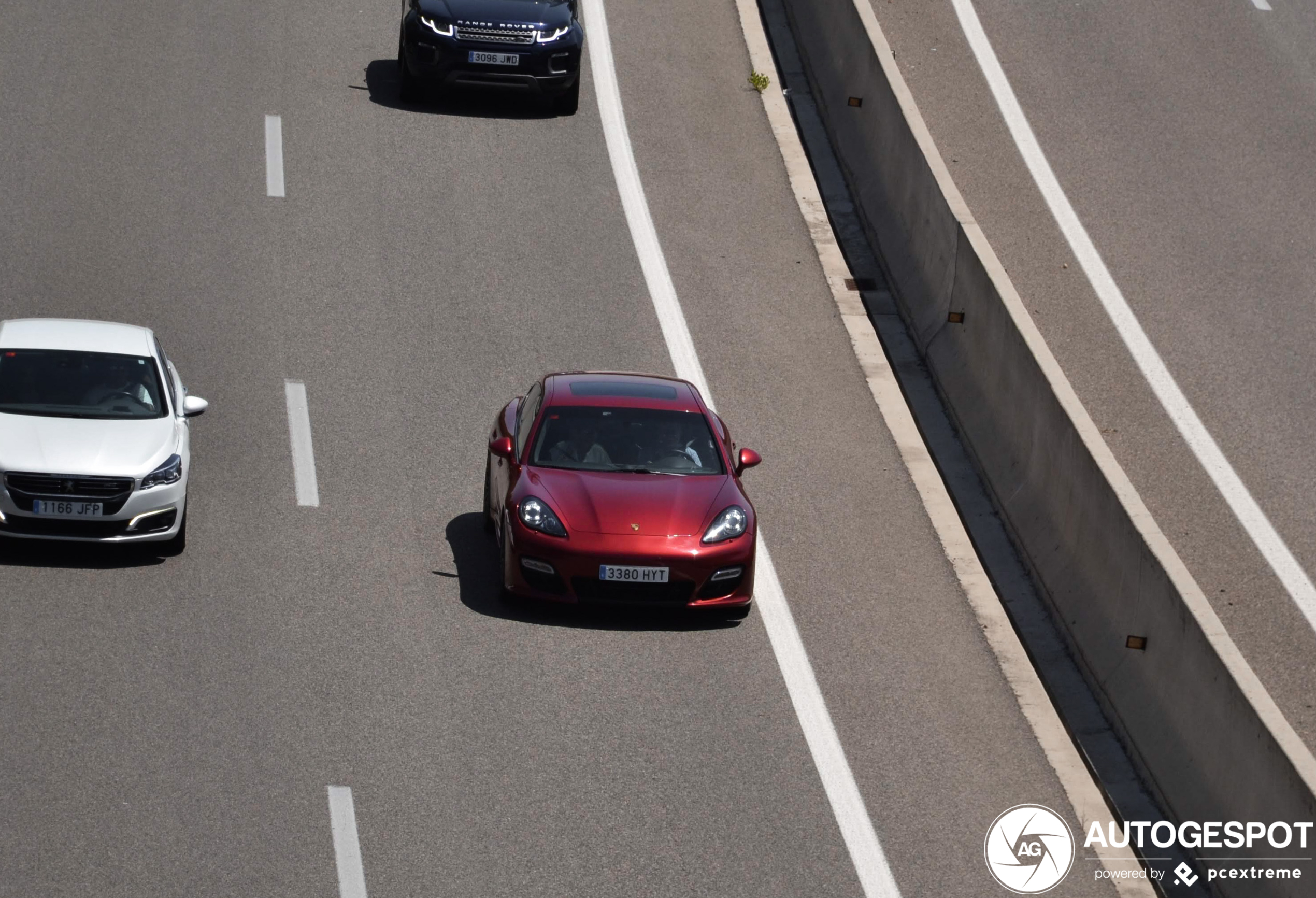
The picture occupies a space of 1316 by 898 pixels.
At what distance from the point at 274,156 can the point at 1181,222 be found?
403 inches

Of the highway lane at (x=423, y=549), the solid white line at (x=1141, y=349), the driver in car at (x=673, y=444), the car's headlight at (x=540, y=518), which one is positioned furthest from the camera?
the solid white line at (x=1141, y=349)

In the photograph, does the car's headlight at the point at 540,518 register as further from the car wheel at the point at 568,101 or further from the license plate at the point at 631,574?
the car wheel at the point at 568,101

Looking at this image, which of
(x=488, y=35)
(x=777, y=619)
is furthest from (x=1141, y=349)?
(x=488, y=35)

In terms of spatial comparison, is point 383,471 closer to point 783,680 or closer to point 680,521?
point 680,521

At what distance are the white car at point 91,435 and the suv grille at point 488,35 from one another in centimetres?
843

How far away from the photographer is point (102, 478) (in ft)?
36.8

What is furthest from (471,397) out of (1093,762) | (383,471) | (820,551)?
(1093,762)

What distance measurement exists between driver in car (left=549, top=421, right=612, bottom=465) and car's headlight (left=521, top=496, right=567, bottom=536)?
2.25 feet

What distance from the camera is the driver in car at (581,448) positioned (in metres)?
11.9

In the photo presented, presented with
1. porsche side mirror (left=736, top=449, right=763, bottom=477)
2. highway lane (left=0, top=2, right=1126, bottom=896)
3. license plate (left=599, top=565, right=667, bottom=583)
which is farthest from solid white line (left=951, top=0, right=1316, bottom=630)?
license plate (left=599, top=565, right=667, bottom=583)

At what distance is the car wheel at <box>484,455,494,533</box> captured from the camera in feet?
40.6

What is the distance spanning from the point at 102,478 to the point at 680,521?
3953 millimetres

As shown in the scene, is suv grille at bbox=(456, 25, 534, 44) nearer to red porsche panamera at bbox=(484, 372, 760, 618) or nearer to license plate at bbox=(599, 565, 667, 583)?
red porsche panamera at bbox=(484, 372, 760, 618)

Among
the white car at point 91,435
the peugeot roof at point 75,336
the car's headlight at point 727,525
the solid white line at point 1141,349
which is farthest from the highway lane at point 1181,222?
the peugeot roof at point 75,336
